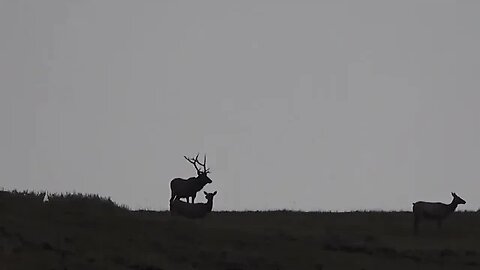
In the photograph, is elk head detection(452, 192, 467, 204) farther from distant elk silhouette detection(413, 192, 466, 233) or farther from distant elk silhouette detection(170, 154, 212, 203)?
distant elk silhouette detection(170, 154, 212, 203)

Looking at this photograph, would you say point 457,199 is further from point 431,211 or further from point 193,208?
point 193,208

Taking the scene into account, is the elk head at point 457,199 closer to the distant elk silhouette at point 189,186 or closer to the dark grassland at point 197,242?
the dark grassland at point 197,242

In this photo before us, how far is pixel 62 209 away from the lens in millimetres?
28000

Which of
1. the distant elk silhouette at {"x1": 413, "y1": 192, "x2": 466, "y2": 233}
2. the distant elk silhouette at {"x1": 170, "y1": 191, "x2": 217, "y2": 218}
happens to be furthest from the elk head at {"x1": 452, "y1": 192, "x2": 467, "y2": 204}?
the distant elk silhouette at {"x1": 170, "y1": 191, "x2": 217, "y2": 218}

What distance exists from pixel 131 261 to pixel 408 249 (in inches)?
331

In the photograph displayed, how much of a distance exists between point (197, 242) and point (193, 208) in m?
6.07

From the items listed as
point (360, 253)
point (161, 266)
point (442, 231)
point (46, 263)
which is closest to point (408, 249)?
point (360, 253)

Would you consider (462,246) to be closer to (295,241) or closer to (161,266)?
(295,241)

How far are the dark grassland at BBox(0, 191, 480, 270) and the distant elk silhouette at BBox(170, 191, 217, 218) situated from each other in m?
0.31

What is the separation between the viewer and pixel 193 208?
31.5 meters

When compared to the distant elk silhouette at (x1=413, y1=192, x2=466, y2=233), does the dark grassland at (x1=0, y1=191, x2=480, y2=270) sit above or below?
below

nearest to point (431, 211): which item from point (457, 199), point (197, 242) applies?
point (457, 199)

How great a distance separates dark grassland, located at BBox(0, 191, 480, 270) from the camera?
22.4 m

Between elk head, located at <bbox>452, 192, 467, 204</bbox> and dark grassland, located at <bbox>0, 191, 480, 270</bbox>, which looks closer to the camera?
dark grassland, located at <bbox>0, 191, 480, 270</bbox>
